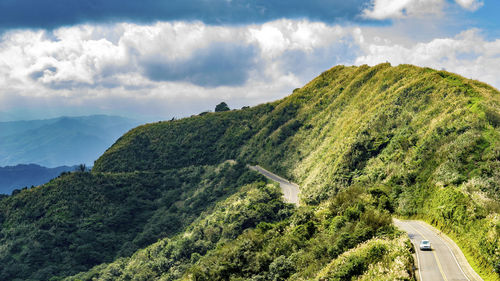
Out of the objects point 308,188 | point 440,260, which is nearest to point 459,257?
point 440,260

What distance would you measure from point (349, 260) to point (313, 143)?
76.7 metres

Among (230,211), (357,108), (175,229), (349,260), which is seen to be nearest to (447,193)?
(349,260)

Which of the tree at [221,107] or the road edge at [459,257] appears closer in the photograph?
the road edge at [459,257]

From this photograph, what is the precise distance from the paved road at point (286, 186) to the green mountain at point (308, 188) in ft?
8.03

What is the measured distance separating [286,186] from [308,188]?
15074 mm

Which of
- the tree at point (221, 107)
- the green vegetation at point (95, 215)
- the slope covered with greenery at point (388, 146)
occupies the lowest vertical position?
the green vegetation at point (95, 215)

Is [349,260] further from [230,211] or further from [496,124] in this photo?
[230,211]

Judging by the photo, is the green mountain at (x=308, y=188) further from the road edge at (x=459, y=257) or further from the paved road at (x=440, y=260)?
the paved road at (x=440, y=260)

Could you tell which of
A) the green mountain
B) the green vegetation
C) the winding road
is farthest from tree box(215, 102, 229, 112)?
the winding road

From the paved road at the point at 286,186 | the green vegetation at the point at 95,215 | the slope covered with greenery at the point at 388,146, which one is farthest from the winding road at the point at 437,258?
the green vegetation at the point at 95,215

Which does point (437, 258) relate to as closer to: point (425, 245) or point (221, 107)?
point (425, 245)

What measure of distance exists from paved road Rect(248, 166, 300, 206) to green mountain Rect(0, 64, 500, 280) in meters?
2.45

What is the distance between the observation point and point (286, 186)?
8625 cm

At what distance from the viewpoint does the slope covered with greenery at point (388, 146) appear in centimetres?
3527
